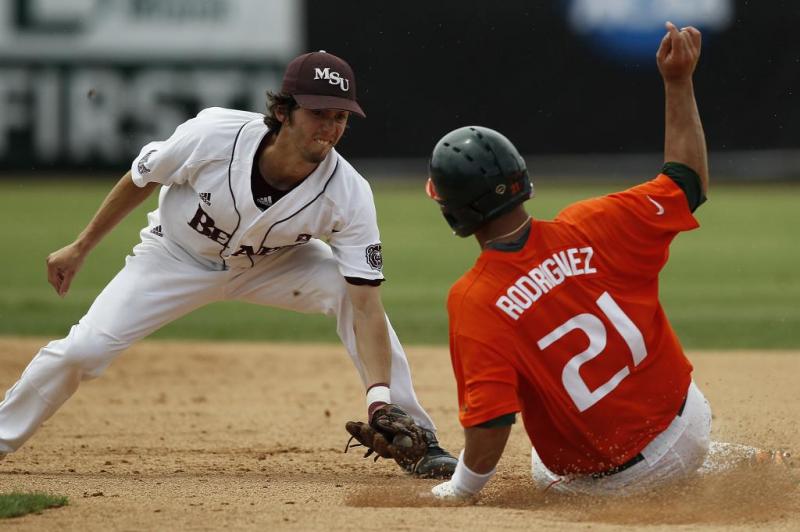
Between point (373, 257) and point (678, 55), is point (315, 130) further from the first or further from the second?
point (678, 55)

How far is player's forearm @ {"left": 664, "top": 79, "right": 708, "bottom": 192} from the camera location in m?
3.67

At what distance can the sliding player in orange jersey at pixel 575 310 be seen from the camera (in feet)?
11.3

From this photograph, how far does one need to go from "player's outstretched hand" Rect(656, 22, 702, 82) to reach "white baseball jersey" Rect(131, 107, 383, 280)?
1440 millimetres

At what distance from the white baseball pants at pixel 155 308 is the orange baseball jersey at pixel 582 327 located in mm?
1371

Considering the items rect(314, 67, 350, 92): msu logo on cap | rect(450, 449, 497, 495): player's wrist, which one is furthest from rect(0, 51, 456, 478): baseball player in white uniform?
rect(450, 449, 497, 495): player's wrist

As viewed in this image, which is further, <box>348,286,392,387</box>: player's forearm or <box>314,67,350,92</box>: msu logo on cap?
<box>348,286,392,387</box>: player's forearm

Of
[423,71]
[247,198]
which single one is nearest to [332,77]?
[247,198]

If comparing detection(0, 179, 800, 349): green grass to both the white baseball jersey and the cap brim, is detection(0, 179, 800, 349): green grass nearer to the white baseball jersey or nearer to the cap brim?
the white baseball jersey

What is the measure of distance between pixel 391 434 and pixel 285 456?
915 millimetres

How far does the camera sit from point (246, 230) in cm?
466

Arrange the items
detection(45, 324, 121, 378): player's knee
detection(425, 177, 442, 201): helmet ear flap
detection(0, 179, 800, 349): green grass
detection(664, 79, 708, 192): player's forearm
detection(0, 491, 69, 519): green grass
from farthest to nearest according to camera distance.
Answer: detection(0, 179, 800, 349): green grass
detection(45, 324, 121, 378): player's knee
detection(0, 491, 69, 519): green grass
detection(664, 79, 708, 192): player's forearm
detection(425, 177, 442, 201): helmet ear flap

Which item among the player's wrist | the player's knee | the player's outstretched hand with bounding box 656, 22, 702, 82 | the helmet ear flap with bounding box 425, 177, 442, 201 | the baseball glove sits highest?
the player's outstretched hand with bounding box 656, 22, 702, 82

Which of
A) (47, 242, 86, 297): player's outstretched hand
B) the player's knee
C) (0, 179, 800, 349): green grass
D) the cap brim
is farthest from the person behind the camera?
(0, 179, 800, 349): green grass

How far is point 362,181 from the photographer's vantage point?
4758mm
